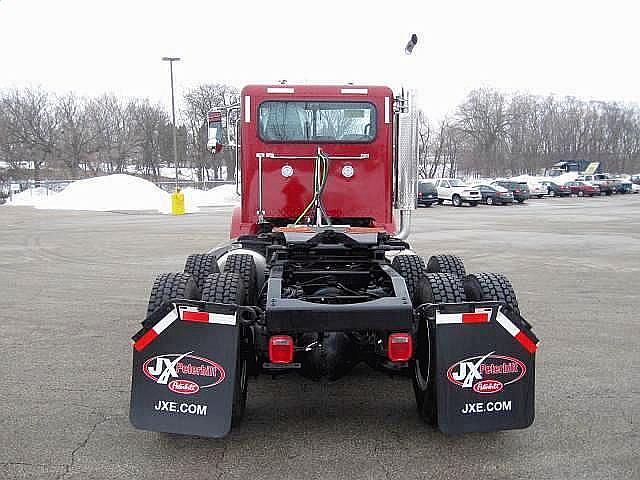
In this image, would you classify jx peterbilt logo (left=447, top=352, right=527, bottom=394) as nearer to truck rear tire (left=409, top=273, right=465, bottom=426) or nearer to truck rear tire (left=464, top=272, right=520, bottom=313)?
truck rear tire (left=409, top=273, right=465, bottom=426)

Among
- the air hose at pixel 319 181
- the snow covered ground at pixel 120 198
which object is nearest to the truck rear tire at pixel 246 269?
the air hose at pixel 319 181

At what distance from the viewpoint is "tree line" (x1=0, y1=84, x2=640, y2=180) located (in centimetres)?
7746

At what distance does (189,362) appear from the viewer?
170 inches

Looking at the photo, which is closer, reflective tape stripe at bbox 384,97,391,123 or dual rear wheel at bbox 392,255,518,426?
dual rear wheel at bbox 392,255,518,426

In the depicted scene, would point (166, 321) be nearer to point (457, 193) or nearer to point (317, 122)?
point (317, 122)

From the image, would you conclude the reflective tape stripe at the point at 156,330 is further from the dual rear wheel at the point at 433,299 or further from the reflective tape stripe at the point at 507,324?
the reflective tape stripe at the point at 507,324

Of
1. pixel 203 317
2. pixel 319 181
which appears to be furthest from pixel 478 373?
pixel 319 181

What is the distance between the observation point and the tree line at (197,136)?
254 feet

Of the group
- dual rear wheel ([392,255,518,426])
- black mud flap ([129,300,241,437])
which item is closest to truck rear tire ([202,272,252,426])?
black mud flap ([129,300,241,437])

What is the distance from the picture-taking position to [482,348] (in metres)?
4.36

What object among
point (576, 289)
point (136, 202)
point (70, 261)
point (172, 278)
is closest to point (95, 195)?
point (136, 202)

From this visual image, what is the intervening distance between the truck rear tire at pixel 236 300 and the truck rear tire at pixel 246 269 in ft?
2.17

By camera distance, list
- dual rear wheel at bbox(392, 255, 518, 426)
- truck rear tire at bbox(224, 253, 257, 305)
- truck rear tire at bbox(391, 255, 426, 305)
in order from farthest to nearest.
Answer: truck rear tire at bbox(391, 255, 426, 305) → truck rear tire at bbox(224, 253, 257, 305) → dual rear wheel at bbox(392, 255, 518, 426)

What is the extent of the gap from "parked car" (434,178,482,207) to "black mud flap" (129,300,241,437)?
38.0m
